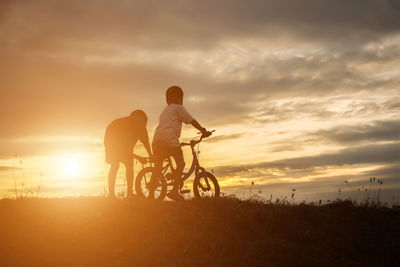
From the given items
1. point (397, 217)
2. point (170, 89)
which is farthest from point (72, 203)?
point (397, 217)

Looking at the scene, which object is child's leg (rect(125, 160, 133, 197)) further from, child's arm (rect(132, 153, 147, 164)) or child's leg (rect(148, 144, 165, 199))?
child's leg (rect(148, 144, 165, 199))

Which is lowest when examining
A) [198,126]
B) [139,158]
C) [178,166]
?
[178,166]

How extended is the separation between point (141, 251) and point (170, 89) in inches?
172

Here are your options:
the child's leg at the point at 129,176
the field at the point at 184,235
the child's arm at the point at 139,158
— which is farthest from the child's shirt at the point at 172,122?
the field at the point at 184,235

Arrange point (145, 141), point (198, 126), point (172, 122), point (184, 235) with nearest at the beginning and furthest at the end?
point (184, 235) → point (172, 122) → point (198, 126) → point (145, 141)

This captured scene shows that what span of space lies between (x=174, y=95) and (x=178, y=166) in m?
1.85

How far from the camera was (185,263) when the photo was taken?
27.3 feet

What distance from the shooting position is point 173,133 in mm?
10938

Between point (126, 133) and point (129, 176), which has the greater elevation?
point (126, 133)

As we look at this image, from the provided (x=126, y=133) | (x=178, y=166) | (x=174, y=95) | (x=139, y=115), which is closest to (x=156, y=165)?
(x=178, y=166)

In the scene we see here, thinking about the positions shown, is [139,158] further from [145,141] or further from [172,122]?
[172,122]

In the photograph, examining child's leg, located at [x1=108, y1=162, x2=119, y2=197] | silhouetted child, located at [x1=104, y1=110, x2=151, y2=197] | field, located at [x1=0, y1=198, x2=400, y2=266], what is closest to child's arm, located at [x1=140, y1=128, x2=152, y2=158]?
silhouetted child, located at [x1=104, y1=110, x2=151, y2=197]

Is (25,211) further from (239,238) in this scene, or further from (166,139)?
(239,238)

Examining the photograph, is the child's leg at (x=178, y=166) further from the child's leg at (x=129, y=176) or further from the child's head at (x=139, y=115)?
the child's head at (x=139, y=115)
